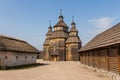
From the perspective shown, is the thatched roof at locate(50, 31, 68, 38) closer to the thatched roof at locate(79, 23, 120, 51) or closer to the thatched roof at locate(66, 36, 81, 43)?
the thatched roof at locate(66, 36, 81, 43)

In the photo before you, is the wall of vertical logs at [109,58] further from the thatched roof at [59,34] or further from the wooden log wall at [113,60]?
the thatched roof at [59,34]

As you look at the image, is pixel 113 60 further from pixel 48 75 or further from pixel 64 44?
pixel 64 44

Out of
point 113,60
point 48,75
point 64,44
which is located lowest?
point 48,75

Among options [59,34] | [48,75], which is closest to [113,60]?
[48,75]

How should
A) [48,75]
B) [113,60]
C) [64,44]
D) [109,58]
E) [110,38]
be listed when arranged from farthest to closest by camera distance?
[64,44], [48,75], [110,38], [109,58], [113,60]

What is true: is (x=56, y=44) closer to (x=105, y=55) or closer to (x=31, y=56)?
(x=31, y=56)

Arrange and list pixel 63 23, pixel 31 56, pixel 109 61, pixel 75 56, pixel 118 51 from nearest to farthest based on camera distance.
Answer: pixel 118 51
pixel 109 61
pixel 31 56
pixel 75 56
pixel 63 23

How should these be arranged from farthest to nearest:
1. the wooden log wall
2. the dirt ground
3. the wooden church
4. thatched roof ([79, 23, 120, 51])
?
the wooden church < the dirt ground < thatched roof ([79, 23, 120, 51]) < the wooden log wall

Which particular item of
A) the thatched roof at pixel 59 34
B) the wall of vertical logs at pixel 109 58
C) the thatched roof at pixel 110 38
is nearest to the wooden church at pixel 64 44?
the thatched roof at pixel 59 34

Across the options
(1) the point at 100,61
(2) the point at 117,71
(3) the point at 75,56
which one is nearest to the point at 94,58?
(1) the point at 100,61

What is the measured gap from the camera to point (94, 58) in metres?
22.2

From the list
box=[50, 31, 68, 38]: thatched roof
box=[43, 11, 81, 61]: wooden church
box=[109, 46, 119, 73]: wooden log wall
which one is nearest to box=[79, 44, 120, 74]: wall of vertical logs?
box=[109, 46, 119, 73]: wooden log wall

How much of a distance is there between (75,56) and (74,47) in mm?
2685

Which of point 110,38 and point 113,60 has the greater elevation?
point 110,38
